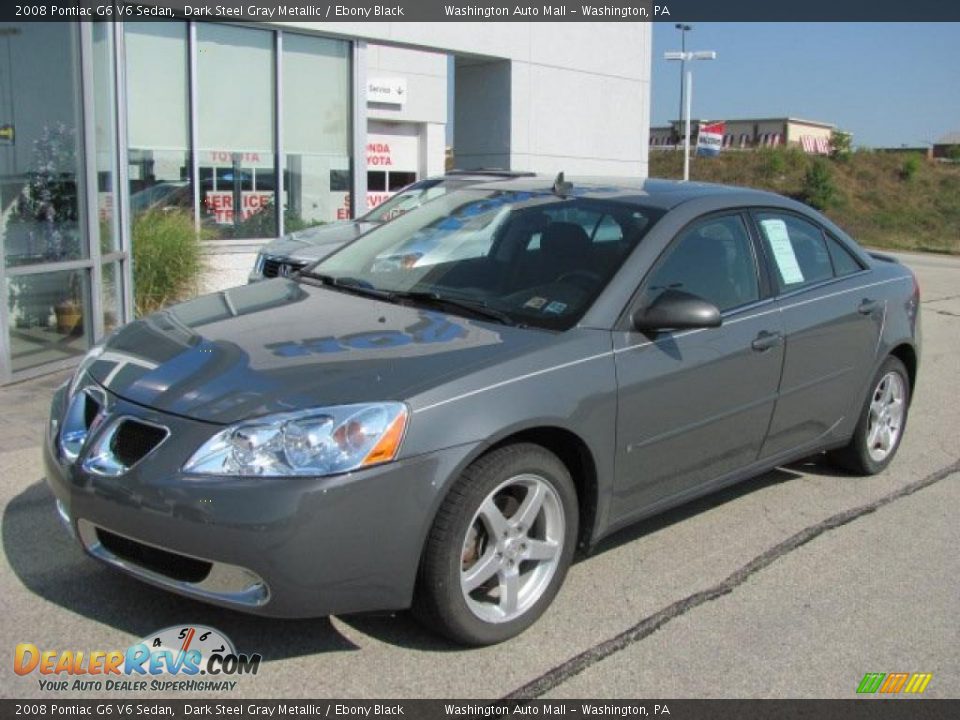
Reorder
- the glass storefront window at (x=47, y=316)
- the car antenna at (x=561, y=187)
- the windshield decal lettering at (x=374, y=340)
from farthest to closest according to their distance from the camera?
the glass storefront window at (x=47, y=316) < the car antenna at (x=561, y=187) < the windshield decal lettering at (x=374, y=340)

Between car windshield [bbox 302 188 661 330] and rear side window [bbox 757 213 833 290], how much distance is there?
0.81 m

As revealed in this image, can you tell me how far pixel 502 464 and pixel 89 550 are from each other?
4.53 feet

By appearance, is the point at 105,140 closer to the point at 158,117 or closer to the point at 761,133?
the point at 158,117

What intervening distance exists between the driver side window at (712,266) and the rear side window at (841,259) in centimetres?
83

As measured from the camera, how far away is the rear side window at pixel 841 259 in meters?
5.28

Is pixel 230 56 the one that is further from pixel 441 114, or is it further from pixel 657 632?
pixel 441 114

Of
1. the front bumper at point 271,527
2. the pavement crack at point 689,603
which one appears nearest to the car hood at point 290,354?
the front bumper at point 271,527

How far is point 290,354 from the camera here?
11.5 ft

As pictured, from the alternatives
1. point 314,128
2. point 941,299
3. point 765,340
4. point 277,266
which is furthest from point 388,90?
point 765,340

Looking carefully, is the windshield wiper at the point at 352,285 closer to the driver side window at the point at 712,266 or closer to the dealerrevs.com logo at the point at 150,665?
the driver side window at the point at 712,266

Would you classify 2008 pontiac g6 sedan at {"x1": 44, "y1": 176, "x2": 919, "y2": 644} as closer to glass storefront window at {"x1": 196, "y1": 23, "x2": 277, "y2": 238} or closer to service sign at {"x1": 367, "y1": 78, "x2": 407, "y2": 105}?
glass storefront window at {"x1": 196, "y1": 23, "x2": 277, "y2": 238}

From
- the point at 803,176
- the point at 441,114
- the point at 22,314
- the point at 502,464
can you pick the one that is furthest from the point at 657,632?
the point at 803,176

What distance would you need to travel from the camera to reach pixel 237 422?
309 cm
